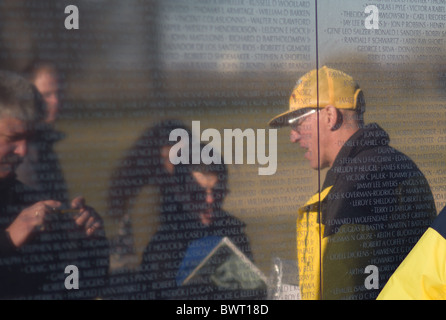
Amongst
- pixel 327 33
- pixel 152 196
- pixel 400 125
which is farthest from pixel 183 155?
pixel 400 125

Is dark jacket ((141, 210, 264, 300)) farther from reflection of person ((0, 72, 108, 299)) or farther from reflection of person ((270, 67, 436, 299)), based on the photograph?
reflection of person ((270, 67, 436, 299))

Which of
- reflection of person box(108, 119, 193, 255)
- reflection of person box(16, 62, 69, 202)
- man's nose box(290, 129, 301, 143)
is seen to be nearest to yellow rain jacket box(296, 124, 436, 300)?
man's nose box(290, 129, 301, 143)

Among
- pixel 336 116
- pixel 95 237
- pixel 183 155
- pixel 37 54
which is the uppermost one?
pixel 37 54

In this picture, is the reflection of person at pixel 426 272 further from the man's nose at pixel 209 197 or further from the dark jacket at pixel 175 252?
the man's nose at pixel 209 197

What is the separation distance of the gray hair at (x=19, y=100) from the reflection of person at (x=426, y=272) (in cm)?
157

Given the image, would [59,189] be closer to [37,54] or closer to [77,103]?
[77,103]

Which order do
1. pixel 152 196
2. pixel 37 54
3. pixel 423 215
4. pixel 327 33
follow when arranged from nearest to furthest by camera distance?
pixel 37 54 → pixel 152 196 → pixel 327 33 → pixel 423 215

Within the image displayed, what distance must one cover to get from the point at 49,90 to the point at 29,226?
1.78 feet

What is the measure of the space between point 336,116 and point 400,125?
343mm

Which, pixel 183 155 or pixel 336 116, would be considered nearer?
pixel 183 155

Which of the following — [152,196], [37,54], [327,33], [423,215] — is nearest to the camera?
[37,54]

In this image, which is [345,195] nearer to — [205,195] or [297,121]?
[297,121]

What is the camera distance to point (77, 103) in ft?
7.53

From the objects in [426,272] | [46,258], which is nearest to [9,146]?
[46,258]
